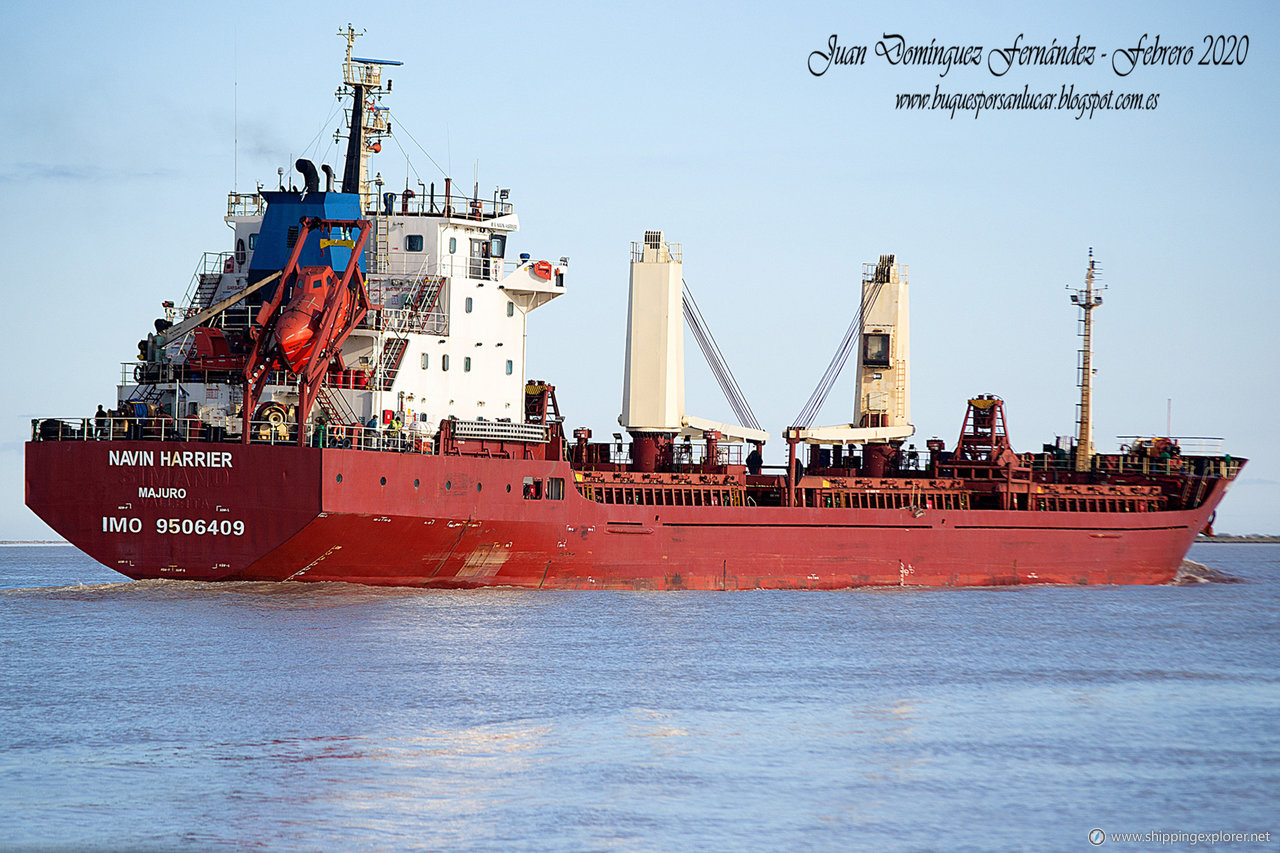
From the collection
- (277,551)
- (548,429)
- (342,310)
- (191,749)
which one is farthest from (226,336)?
(191,749)

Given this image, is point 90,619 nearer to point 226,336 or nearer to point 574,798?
point 226,336

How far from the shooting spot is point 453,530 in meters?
30.1

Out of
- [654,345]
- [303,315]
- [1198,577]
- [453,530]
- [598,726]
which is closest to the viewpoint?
[598,726]

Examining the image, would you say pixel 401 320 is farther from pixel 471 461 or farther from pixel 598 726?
pixel 598 726

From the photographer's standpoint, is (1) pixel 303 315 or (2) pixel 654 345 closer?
(1) pixel 303 315

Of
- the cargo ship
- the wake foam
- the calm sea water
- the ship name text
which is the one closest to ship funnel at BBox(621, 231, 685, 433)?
the cargo ship

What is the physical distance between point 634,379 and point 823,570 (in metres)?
6.79

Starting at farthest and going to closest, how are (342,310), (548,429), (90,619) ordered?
(548,429) → (342,310) → (90,619)

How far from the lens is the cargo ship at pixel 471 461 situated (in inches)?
1110

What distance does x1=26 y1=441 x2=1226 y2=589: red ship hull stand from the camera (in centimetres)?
2777

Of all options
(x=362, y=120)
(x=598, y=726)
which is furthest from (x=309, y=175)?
(x=598, y=726)

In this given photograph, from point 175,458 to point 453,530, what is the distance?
5772 mm

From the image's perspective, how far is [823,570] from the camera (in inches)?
1427

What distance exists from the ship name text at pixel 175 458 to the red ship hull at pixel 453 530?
2 centimetres
